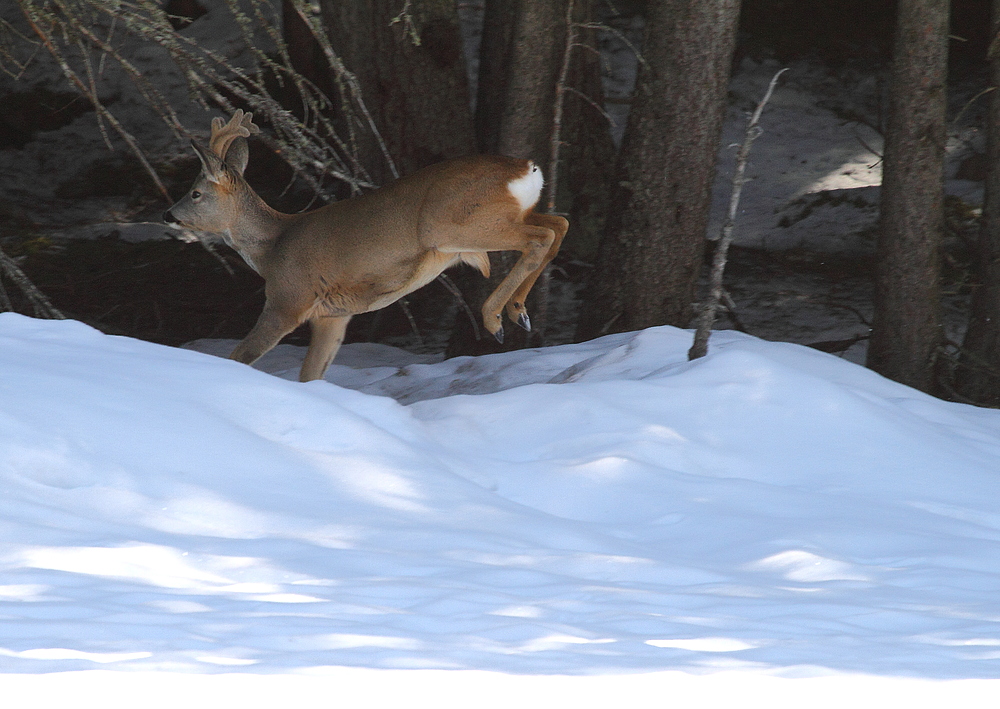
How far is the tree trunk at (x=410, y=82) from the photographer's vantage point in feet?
26.0

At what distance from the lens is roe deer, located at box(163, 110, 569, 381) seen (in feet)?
18.7

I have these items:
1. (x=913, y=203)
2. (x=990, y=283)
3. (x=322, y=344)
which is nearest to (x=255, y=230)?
(x=322, y=344)

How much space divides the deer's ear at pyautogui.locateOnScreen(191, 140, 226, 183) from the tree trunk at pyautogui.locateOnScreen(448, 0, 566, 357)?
1.81m

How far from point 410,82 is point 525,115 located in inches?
56.8

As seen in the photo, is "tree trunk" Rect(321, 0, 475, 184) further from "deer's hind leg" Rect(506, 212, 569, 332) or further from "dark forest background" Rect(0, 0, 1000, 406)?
"deer's hind leg" Rect(506, 212, 569, 332)

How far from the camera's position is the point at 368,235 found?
5.83m

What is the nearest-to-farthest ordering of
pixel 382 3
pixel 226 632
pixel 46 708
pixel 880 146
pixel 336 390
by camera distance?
1. pixel 46 708
2. pixel 226 632
3. pixel 336 390
4. pixel 382 3
5. pixel 880 146

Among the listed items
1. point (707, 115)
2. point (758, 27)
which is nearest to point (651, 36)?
point (707, 115)

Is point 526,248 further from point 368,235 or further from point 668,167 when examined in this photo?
point 668,167

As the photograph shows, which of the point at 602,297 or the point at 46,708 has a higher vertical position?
the point at 46,708

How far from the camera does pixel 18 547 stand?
2.79 metres

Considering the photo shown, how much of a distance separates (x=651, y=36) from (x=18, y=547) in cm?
506

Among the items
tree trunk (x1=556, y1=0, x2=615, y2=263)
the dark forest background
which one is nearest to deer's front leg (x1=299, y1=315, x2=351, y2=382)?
the dark forest background

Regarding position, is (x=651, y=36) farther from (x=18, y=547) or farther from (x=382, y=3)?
(x=18, y=547)
